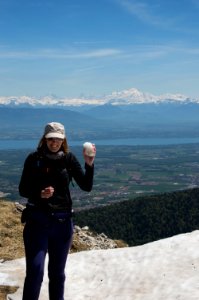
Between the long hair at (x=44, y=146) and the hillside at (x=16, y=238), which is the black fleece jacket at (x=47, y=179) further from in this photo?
the hillside at (x=16, y=238)

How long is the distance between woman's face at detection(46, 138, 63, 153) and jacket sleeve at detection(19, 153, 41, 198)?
17.5 inches

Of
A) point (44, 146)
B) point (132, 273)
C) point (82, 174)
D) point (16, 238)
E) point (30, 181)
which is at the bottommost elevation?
point (16, 238)

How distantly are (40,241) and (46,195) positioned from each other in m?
1.11

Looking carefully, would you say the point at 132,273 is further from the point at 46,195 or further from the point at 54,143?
the point at 54,143

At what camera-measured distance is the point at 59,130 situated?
9930 millimetres

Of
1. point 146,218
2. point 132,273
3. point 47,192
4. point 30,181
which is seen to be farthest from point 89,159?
point 146,218

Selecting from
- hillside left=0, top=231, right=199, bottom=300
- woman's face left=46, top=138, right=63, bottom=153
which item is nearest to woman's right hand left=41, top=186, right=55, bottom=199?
woman's face left=46, top=138, right=63, bottom=153

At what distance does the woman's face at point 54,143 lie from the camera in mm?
9828

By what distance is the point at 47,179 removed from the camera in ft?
32.2

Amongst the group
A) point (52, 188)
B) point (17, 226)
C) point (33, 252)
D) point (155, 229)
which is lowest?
point (155, 229)

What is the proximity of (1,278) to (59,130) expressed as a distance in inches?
267

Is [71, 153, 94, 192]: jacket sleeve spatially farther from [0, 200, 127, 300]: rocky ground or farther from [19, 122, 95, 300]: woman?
[0, 200, 127, 300]: rocky ground

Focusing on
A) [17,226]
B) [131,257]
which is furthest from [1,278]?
[17,226]

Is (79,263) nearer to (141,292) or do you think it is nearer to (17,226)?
(141,292)
